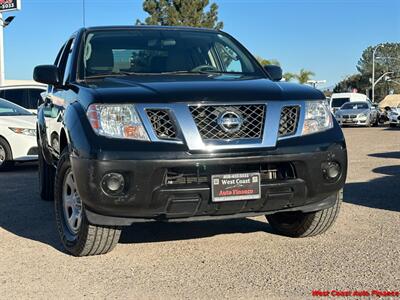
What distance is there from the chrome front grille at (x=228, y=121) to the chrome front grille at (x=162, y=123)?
17cm

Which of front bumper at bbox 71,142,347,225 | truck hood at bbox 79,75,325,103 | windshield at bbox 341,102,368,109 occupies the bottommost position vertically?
windshield at bbox 341,102,368,109

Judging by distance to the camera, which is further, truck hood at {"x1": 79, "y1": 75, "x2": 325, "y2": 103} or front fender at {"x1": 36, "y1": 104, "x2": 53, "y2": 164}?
front fender at {"x1": 36, "y1": 104, "x2": 53, "y2": 164}

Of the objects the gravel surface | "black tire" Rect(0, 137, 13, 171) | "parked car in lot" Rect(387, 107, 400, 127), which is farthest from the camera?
"parked car in lot" Rect(387, 107, 400, 127)

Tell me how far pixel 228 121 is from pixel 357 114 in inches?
994

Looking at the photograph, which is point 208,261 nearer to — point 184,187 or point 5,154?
point 184,187

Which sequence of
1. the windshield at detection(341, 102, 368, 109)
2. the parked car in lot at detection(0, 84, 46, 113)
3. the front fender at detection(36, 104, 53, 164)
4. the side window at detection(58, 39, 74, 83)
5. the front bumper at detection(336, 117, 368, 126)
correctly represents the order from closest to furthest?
1. the side window at detection(58, 39, 74, 83)
2. the front fender at detection(36, 104, 53, 164)
3. the parked car in lot at detection(0, 84, 46, 113)
4. the front bumper at detection(336, 117, 368, 126)
5. the windshield at detection(341, 102, 368, 109)

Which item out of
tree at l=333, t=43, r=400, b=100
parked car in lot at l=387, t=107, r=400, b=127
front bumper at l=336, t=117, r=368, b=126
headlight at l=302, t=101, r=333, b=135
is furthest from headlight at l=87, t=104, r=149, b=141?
tree at l=333, t=43, r=400, b=100

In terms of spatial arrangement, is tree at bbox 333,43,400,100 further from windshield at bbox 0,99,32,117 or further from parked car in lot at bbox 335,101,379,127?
windshield at bbox 0,99,32,117

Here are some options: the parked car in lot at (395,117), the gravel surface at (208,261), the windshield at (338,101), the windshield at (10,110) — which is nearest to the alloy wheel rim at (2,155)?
the windshield at (10,110)

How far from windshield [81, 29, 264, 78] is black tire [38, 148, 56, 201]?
2231 millimetres

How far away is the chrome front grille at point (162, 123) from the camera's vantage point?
150 inches

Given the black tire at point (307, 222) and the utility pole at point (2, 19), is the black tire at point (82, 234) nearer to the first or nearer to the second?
the black tire at point (307, 222)

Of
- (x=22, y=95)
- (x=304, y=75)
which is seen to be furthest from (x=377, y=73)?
(x=22, y=95)

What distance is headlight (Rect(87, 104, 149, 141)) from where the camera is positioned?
12.5 feet
